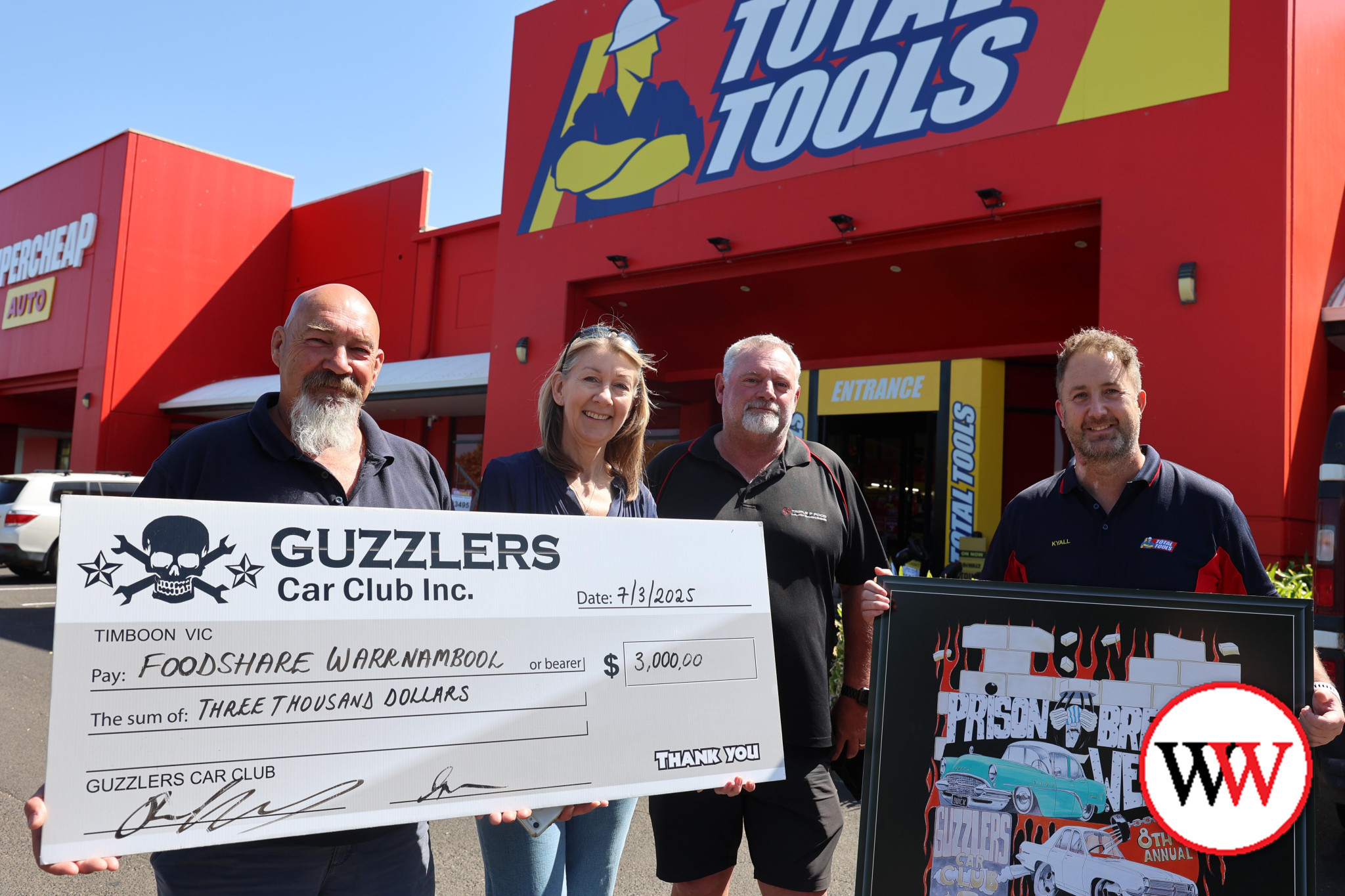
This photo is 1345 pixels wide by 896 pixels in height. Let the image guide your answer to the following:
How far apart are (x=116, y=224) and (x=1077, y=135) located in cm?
2058

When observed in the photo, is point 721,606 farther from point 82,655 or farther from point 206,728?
point 82,655

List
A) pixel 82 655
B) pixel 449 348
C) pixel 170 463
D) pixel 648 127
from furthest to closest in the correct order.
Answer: pixel 449 348, pixel 648 127, pixel 170 463, pixel 82 655

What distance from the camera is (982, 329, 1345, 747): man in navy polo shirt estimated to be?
2391mm

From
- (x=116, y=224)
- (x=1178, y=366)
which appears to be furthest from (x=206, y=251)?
(x=1178, y=366)

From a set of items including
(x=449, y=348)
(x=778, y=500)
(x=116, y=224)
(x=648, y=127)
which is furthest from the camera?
(x=116, y=224)

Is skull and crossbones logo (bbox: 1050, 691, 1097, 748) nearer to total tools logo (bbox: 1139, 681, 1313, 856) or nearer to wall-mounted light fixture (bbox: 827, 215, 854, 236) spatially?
total tools logo (bbox: 1139, 681, 1313, 856)

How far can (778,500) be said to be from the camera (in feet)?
8.83

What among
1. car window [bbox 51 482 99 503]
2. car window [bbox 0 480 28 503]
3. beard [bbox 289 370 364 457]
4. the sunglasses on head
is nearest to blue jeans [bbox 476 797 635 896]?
beard [bbox 289 370 364 457]

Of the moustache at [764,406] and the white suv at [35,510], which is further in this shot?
the white suv at [35,510]

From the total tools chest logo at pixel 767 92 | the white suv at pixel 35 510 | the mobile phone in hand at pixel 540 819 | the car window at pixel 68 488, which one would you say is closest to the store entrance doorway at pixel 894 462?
the total tools chest logo at pixel 767 92
